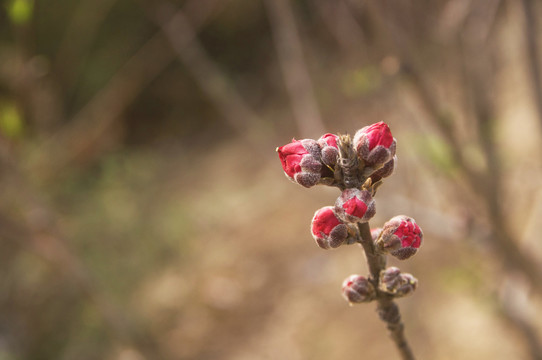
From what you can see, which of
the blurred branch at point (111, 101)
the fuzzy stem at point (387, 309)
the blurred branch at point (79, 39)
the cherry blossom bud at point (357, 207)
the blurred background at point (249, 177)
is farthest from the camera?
the blurred branch at point (79, 39)

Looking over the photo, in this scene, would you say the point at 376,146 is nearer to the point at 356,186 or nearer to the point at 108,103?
the point at 356,186

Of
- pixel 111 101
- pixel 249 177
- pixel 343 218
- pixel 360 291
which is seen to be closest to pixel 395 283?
pixel 360 291

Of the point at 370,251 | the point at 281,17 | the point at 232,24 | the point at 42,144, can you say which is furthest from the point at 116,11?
the point at 370,251

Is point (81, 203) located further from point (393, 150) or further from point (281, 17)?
point (393, 150)

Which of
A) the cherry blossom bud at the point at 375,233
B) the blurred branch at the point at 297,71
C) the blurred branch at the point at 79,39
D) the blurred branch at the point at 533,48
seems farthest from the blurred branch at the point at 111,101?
the cherry blossom bud at the point at 375,233

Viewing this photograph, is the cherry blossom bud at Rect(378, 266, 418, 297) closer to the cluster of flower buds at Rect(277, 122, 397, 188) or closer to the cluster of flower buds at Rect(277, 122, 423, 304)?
the cluster of flower buds at Rect(277, 122, 423, 304)

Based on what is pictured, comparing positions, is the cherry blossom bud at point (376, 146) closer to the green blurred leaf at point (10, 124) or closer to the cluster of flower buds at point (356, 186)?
the cluster of flower buds at point (356, 186)
